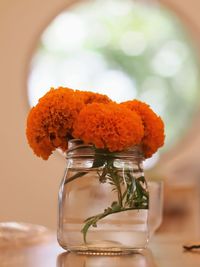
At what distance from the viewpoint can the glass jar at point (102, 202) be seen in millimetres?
773

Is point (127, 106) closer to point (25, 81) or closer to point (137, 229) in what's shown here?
point (137, 229)

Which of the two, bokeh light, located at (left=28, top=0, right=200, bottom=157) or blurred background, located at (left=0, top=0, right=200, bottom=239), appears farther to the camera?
bokeh light, located at (left=28, top=0, right=200, bottom=157)

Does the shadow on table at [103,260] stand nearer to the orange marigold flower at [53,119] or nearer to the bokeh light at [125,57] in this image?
the orange marigold flower at [53,119]

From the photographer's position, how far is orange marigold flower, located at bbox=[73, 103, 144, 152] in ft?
2.40

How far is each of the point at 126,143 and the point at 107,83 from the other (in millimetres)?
2649

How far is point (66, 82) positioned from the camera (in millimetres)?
3338

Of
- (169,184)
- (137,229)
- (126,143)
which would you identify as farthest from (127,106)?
(169,184)

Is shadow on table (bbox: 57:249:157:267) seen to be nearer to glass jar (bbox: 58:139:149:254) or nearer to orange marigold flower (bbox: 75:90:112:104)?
glass jar (bbox: 58:139:149:254)

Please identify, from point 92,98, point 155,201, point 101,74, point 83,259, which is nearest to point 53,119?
point 92,98

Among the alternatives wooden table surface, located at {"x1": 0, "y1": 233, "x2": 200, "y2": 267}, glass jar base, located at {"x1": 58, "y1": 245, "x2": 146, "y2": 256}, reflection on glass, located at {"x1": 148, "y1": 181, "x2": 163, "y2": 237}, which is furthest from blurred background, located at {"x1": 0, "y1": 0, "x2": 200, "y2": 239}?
glass jar base, located at {"x1": 58, "y1": 245, "x2": 146, "y2": 256}

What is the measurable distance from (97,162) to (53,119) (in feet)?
0.30

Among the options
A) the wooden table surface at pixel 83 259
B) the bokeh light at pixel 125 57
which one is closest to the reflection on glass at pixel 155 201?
the wooden table surface at pixel 83 259

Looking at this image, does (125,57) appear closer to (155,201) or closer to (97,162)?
(155,201)

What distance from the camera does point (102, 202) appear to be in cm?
77
